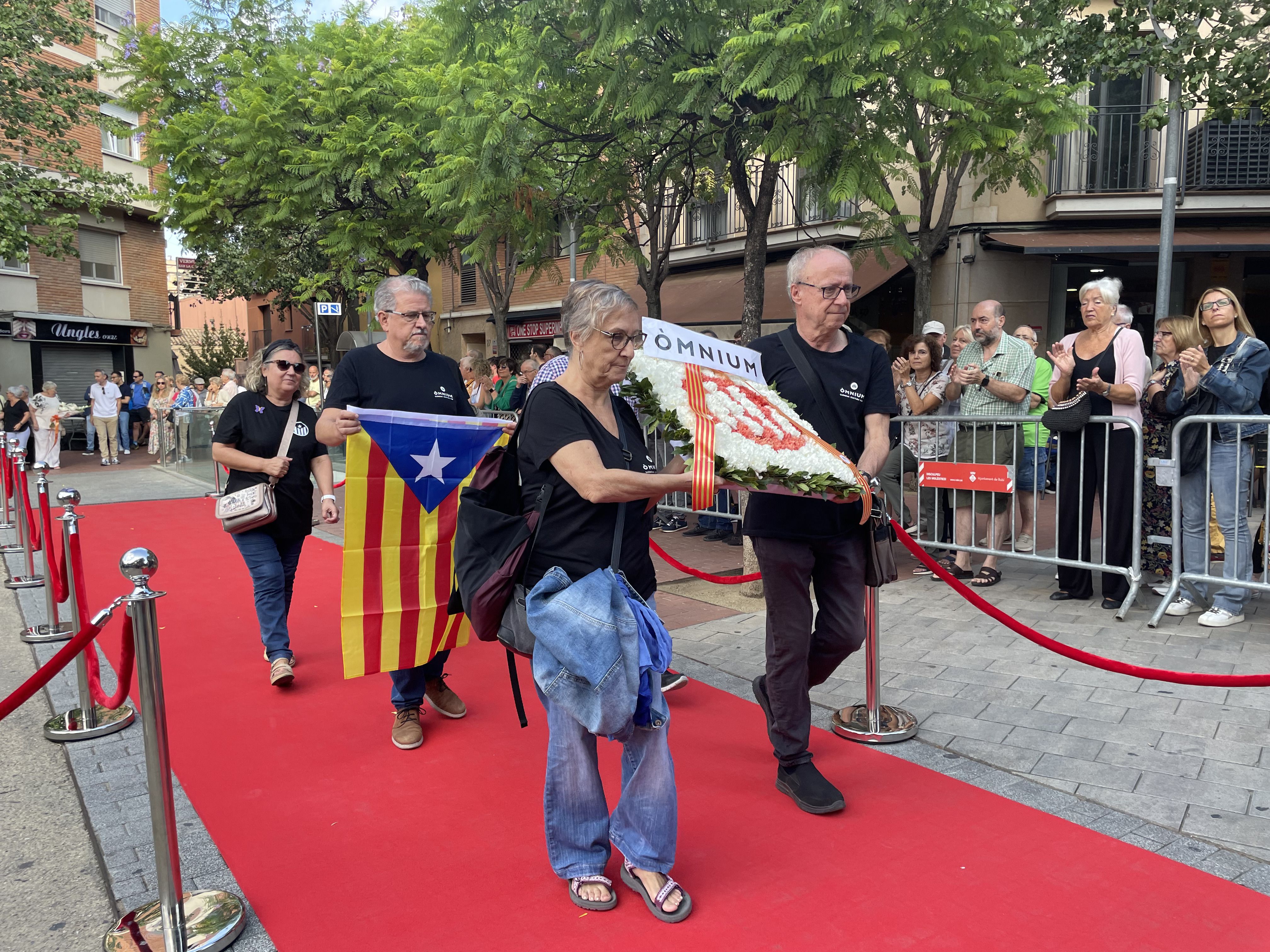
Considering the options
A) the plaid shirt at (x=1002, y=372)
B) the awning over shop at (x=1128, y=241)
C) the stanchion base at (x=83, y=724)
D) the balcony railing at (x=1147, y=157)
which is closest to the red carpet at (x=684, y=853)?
the stanchion base at (x=83, y=724)

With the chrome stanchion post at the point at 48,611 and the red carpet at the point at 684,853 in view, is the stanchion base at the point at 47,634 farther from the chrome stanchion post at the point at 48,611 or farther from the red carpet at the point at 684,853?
the red carpet at the point at 684,853

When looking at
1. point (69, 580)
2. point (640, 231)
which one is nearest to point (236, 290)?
point (640, 231)

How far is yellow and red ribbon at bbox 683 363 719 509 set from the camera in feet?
9.26

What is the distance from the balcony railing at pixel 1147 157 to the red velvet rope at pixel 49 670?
55.7ft

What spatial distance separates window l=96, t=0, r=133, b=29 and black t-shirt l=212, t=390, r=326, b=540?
102 ft

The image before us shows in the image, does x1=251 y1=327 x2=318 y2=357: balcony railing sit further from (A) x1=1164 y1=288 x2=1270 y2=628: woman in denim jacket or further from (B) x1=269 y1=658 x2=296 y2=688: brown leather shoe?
(A) x1=1164 y1=288 x2=1270 y2=628: woman in denim jacket

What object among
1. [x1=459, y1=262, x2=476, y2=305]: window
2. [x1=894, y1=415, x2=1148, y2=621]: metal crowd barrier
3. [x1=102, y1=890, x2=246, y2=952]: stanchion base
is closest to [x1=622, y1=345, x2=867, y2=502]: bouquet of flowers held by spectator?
[x1=102, y1=890, x2=246, y2=952]: stanchion base

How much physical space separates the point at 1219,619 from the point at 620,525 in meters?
4.80

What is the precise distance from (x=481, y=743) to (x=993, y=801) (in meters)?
2.20

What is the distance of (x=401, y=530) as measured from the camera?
174 inches

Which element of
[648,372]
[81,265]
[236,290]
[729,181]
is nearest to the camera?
[648,372]

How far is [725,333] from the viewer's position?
17.0m

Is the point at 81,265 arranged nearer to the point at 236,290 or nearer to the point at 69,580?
the point at 236,290

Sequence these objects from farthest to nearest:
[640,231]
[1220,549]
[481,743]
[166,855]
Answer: [640,231] < [1220,549] < [481,743] < [166,855]
